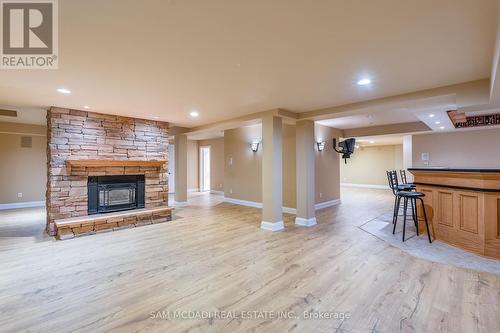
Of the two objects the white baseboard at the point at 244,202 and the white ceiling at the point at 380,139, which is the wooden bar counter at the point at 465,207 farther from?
the white baseboard at the point at 244,202

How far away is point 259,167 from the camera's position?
23.5 feet

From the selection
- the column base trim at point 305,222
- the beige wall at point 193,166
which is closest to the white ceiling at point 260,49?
the column base trim at point 305,222

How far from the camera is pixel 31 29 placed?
6.56 ft

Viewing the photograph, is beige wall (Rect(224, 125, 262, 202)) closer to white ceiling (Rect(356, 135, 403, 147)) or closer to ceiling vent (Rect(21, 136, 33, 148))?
white ceiling (Rect(356, 135, 403, 147))

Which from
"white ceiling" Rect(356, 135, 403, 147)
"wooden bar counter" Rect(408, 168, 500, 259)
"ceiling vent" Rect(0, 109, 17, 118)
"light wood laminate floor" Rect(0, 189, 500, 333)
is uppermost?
"ceiling vent" Rect(0, 109, 17, 118)

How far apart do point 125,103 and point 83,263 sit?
9.07 ft

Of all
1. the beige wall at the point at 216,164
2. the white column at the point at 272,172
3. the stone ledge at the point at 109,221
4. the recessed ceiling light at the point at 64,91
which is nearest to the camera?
the recessed ceiling light at the point at 64,91

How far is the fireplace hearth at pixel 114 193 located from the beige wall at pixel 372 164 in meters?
10.8

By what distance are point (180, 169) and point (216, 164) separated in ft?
9.55

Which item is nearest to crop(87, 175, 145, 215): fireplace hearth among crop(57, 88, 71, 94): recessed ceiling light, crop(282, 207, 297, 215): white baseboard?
crop(57, 88, 71, 94): recessed ceiling light

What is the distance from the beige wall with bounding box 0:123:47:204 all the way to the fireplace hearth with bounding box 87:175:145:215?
3905 millimetres

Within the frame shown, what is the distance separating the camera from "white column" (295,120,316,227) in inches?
200

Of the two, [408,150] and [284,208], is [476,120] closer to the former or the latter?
[408,150]

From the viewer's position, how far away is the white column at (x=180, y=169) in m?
7.50
